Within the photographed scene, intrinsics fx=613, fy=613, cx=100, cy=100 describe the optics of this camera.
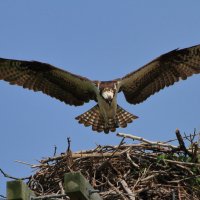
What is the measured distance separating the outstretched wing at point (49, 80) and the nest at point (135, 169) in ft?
6.91

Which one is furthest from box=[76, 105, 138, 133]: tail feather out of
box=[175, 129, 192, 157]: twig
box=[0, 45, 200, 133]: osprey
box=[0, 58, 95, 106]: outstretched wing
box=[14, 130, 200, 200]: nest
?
box=[175, 129, 192, 157]: twig

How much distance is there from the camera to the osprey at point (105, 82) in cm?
943

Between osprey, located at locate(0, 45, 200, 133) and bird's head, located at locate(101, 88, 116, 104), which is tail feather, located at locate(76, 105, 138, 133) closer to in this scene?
osprey, located at locate(0, 45, 200, 133)

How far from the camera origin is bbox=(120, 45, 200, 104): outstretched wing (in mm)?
9445

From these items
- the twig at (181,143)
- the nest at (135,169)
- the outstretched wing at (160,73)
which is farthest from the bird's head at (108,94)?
the twig at (181,143)

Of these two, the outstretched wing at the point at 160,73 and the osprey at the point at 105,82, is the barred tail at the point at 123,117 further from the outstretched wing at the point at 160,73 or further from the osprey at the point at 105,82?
the outstretched wing at the point at 160,73

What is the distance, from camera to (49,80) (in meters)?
9.73

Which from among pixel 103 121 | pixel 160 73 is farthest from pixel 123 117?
pixel 160 73

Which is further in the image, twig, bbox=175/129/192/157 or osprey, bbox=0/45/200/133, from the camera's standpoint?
osprey, bbox=0/45/200/133

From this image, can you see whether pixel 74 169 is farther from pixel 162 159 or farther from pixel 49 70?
pixel 49 70

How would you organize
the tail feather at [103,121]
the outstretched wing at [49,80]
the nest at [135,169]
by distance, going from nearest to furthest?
the nest at [135,169], the outstretched wing at [49,80], the tail feather at [103,121]

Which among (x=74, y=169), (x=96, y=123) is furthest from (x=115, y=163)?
(x=96, y=123)

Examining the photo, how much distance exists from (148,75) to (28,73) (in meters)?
1.91

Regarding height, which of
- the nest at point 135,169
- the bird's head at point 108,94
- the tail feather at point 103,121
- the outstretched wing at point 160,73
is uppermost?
the outstretched wing at point 160,73
